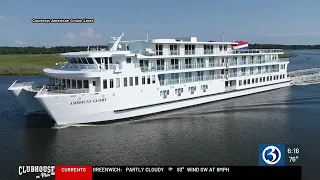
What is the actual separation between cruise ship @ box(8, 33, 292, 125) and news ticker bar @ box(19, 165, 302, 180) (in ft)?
28.0

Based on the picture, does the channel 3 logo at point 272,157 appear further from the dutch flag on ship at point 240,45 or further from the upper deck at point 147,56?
the dutch flag on ship at point 240,45

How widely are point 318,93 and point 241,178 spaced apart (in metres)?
30.3

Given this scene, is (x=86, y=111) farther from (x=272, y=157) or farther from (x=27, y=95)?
(x=272, y=157)

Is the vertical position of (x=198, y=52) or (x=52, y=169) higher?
(x=198, y=52)

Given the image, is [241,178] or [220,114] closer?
[241,178]

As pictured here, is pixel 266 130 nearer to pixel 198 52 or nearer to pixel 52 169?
pixel 198 52

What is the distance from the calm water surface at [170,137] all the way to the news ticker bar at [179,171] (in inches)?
28.1

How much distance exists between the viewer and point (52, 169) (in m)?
18.9

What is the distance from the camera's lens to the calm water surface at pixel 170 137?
20391 millimetres

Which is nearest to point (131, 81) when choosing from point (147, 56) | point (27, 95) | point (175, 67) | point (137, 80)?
point (137, 80)

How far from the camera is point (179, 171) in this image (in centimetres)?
1883

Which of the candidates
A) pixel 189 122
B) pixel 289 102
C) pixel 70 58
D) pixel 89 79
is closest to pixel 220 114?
pixel 189 122

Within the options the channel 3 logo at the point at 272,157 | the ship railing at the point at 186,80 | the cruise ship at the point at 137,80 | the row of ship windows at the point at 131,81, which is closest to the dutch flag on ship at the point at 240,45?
the cruise ship at the point at 137,80

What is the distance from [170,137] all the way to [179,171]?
6154 millimetres
